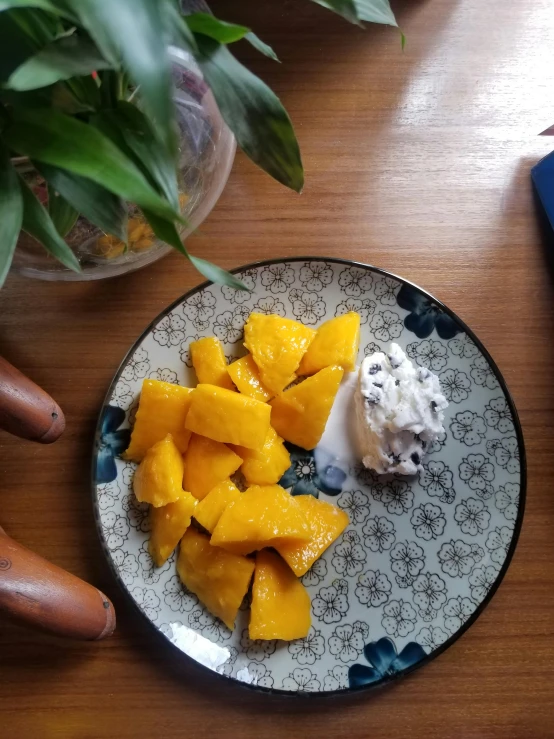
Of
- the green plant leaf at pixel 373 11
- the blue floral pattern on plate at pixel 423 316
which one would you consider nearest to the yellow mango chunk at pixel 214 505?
the blue floral pattern on plate at pixel 423 316

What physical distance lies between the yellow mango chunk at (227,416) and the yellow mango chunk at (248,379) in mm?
31

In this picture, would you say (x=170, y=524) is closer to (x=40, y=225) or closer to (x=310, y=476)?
(x=310, y=476)

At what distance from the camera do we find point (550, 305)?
2.76ft

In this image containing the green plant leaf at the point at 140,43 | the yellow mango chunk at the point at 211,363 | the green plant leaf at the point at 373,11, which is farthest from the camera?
the yellow mango chunk at the point at 211,363

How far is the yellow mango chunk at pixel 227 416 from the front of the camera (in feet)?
2.46

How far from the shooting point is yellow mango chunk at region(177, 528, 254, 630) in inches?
29.5

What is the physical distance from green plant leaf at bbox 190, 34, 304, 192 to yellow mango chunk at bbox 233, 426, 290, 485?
13.6 inches

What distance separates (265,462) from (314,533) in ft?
0.33

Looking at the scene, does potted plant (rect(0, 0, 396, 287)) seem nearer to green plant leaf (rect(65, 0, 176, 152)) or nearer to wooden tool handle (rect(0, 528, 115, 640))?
green plant leaf (rect(65, 0, 176, 152))

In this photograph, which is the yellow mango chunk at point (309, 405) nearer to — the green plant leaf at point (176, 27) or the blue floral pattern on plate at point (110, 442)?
the blue floral pattern on plate at point (110, 442)

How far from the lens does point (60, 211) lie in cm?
57

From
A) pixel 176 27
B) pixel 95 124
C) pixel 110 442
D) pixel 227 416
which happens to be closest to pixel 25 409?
pixel 110 442

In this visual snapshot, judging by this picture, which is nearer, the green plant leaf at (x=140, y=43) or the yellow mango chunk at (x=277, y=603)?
the green plant leaf at (x=140, y=43)

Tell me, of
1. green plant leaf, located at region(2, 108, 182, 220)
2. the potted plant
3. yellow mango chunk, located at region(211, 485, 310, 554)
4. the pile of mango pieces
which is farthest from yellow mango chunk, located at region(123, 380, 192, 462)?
green plant leaf, located at region(2, 108, 182, 220)
